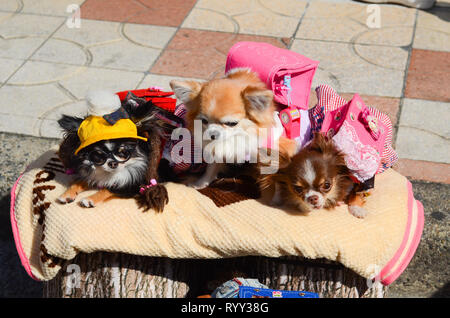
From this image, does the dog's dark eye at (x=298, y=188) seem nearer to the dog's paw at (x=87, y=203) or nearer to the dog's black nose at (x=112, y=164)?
the dog's black nose at (x=112, y=164)

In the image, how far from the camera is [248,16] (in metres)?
5.77

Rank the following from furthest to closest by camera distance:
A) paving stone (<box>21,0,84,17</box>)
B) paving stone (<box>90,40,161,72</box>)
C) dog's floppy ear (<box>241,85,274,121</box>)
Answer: paving stone (<box>21,0,84,17</box>), paving stone (<box>90,40,161,72</box>), dog's floppy ear (<box>241,85,274,121</box>)

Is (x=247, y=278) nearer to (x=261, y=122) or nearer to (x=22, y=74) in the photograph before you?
(x=261, y=122)

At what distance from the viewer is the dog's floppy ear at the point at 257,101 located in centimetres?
247

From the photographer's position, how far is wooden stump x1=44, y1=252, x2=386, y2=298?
8.97ft

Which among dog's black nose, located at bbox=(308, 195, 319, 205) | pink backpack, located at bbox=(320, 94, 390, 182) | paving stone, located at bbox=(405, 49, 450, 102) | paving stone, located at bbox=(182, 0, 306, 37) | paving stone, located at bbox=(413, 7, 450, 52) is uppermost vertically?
pink backpack, located at bbox=(320, 94, 390, 182)

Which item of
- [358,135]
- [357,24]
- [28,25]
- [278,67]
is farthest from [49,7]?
[358,135]

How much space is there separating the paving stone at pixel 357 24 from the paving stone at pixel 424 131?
1.15 meters

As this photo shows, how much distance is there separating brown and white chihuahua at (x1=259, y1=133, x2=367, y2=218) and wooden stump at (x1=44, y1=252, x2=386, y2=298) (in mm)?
327

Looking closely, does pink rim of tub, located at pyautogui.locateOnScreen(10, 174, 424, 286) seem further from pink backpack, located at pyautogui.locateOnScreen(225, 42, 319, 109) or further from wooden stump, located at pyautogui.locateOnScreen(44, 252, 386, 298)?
pink backpack, located at pyautogui.locateOnScreen(225, 42, 319, 109)

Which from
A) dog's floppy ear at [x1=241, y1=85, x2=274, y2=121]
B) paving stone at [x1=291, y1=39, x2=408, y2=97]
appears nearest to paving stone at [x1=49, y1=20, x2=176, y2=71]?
paving stone at [x1=291, y1=39, x2=408, y2=97]

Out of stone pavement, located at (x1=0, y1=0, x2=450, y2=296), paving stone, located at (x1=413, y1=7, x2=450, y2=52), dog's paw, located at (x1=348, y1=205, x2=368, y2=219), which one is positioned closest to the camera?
dog's paw, located at (x1=348, y1=205, x2=368, y2=219)

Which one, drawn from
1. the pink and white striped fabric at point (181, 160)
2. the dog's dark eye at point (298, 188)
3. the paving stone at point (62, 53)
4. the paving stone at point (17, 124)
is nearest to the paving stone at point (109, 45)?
the paving stone at point (62, 53)
